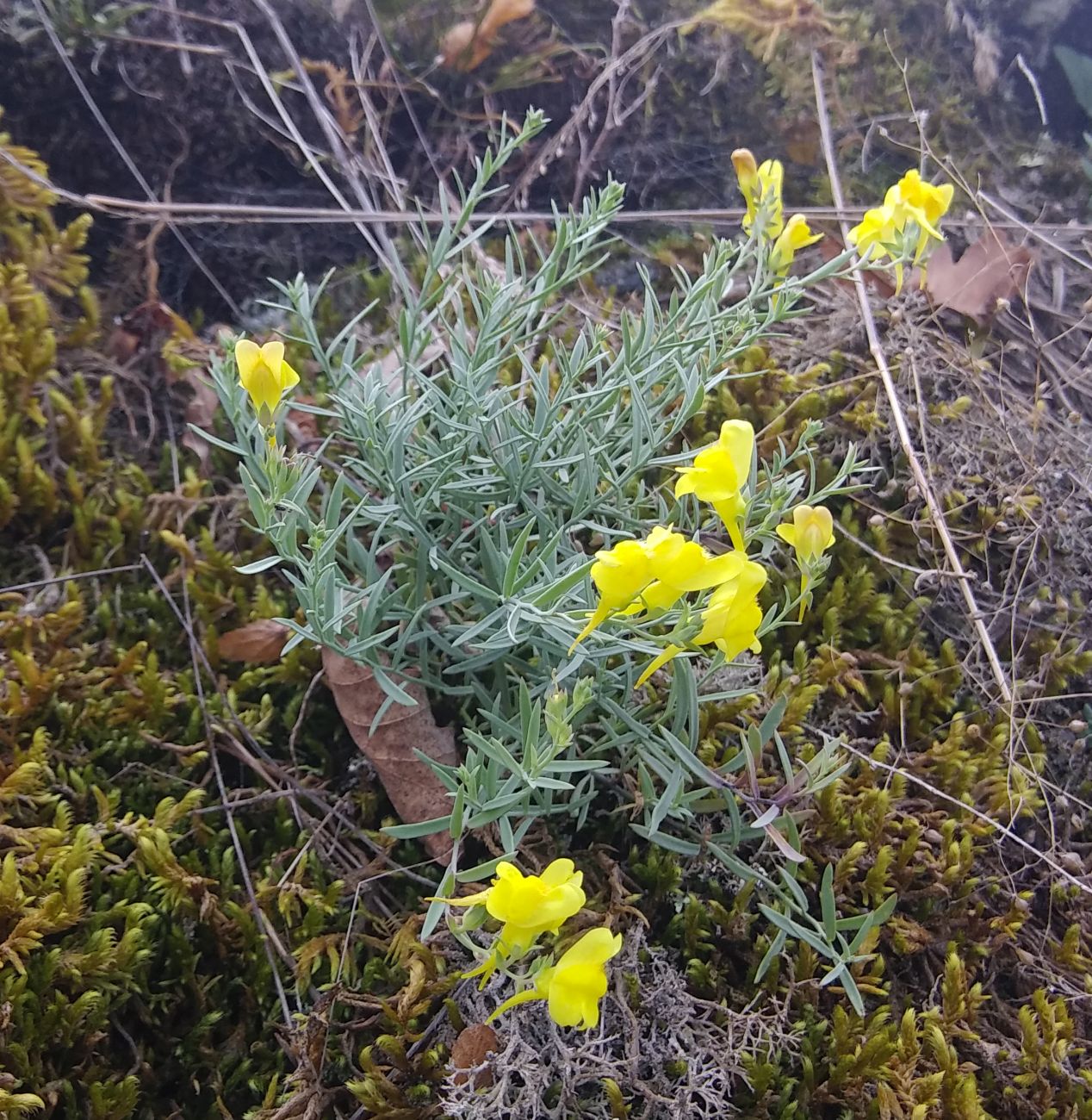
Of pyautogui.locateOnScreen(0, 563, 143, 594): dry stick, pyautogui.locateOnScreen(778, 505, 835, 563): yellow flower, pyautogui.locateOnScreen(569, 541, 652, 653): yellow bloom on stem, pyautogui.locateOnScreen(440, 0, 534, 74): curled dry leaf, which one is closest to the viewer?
pyautogui.locateOnScreen(569, 541, 652, 653): yellow bloom on stem

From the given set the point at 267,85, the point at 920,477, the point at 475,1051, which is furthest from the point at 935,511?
the point at 267,85

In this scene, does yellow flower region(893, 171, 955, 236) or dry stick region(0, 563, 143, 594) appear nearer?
yellow flower region(893, 171, 955, 236)

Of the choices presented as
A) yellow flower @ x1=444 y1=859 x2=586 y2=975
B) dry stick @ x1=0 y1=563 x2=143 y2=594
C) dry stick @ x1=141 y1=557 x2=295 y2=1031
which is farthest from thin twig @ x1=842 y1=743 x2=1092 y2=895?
dry stick @ x1=0 y1=563 x2=143 y2=594

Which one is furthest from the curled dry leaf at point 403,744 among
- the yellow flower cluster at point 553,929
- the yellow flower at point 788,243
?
the yellow flower at point 788,243

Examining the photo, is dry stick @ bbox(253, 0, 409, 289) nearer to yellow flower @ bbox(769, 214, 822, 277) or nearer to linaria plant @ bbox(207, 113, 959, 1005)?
linaria plant @ bbox(207, 113, 959, 1005)

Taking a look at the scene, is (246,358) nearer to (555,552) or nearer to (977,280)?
(555,552)

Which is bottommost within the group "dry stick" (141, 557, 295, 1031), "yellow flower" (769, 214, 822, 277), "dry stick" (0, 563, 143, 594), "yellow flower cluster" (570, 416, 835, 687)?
"dry stick" (141, 557, 295, 1031)

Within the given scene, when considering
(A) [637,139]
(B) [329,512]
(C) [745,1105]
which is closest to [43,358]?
(B) [329,512]

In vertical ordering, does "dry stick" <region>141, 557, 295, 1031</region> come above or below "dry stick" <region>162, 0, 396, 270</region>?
below
